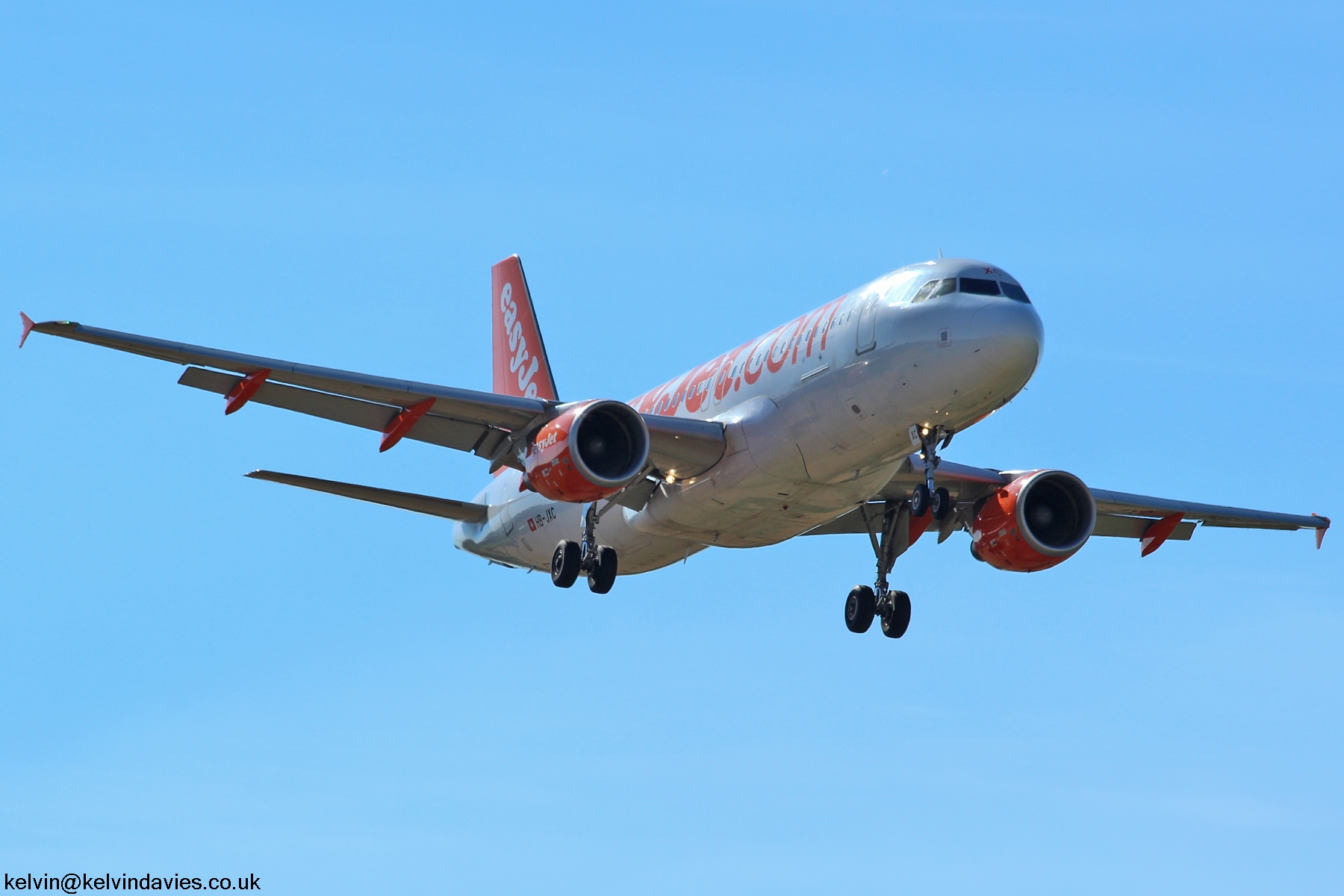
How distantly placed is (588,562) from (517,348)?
39.8 ft

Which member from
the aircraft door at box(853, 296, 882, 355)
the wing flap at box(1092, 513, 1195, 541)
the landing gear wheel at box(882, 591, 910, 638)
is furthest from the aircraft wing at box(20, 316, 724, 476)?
the wing flap at box(1092, 513, 1195, 541)

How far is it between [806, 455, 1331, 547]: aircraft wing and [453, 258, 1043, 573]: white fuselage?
8.47 ft

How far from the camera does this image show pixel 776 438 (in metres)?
34.1

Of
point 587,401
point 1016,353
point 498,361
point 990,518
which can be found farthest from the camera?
point 498,361

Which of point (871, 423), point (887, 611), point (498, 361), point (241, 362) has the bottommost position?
point (887, 611)

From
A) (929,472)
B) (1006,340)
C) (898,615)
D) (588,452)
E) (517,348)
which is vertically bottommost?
(898,615)

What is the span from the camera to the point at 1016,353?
103ft

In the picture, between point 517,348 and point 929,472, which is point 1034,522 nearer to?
point 929,472

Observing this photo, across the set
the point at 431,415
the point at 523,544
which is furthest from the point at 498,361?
the point at 431,415

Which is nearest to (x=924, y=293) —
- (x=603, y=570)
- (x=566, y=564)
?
(x=603, y=570)

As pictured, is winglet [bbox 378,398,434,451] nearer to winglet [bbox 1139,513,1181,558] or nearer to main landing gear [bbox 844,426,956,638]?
main landing gear [bbox 844,426,956,638]

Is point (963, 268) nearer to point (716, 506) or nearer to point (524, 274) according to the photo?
point (716, 506)

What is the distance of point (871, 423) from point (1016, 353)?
9.82ft

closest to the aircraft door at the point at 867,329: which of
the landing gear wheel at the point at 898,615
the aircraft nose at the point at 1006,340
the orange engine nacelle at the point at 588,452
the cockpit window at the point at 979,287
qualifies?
the cockpit window at the point at 979,287
